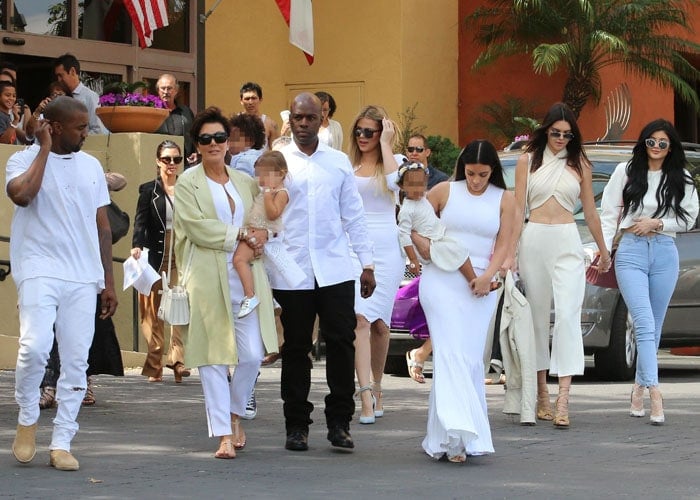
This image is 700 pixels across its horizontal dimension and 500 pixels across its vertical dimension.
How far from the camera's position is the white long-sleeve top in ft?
34.8

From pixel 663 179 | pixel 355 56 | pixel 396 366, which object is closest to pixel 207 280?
pixel 663 179

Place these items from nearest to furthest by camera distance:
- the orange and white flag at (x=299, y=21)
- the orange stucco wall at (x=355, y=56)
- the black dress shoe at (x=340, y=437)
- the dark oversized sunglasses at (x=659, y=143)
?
1. the black dress shoe at (x=340, y=437)
2. the dark oversized sunglasses at (x=659, y=143)
3. the orange and white flag at (x=299, y=21)
4. the orange stucco wall at (x=355, y=56)

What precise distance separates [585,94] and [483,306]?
17.7 meters

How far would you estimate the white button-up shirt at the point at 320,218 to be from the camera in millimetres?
8805

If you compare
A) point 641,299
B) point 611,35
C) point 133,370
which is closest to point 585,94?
point 611,35

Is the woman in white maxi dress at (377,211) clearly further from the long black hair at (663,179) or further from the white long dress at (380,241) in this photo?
the long black hair at (663,179)

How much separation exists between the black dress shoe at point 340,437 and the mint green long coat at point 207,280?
63 cm

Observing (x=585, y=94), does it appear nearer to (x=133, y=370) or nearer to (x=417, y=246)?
(x=133, y=370)

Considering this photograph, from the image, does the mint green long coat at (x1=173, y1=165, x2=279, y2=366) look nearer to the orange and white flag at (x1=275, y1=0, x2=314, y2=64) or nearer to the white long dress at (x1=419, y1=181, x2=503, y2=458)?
the white long dress at (x1=419, y1=181, x2=503, y2=458)

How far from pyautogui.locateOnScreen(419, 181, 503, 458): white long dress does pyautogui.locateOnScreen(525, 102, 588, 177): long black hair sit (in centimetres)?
147

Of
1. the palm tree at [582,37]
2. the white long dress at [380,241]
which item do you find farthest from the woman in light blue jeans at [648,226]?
the palm tree at [582,37]

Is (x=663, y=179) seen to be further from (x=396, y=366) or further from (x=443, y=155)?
(x=443, y=155)

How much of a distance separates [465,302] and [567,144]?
2136mm

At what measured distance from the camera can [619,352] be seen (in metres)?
13.0
